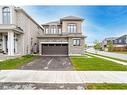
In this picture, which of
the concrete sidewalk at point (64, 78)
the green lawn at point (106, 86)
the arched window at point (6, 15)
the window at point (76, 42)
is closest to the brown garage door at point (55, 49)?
the window at point (76, 42)

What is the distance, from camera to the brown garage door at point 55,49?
31.2 metres

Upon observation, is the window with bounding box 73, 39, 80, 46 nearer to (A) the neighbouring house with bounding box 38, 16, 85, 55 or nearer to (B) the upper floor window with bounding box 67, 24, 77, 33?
(A) the neighbouring house with bounding box 38, 16, 85, 55

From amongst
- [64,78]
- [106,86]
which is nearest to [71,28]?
[64,78]

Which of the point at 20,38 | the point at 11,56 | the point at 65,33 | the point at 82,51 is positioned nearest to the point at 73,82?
the point at 11,56

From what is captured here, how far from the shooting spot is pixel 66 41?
30.9 metres

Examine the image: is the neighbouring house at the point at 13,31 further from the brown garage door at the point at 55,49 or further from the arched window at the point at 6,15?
the brown garage door at the point at 55,49

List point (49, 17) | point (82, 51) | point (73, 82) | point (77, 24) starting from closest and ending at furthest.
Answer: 1. point (73, 82)
2. point (82, 51)
3. point (77, 24)
4. point (49, 17)

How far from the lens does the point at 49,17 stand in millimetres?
43438

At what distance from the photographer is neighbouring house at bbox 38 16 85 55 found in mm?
30422

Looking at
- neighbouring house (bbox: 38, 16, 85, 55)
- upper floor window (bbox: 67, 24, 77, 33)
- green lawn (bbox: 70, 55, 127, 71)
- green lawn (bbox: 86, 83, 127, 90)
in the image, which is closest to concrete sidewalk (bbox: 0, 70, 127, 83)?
green lawn (bbox: 86, 83, 127, 90)

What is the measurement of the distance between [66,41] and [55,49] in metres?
2.54

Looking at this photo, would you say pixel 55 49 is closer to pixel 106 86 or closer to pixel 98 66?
pixel 98 66
